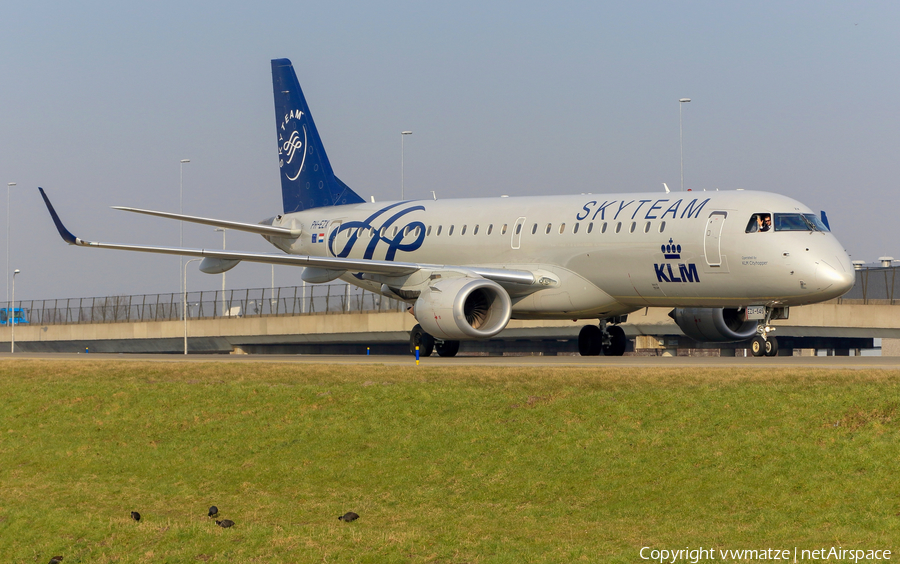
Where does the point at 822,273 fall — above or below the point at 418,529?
above

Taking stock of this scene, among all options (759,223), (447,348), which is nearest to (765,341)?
(759,223)

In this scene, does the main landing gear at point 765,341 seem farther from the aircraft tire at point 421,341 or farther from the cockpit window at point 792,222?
the aircraft tire at point 421,341

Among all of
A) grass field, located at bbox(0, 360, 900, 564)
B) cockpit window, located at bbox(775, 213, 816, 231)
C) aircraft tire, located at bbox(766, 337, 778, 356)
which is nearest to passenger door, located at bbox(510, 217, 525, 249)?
aircraft tire, located at bbox(766, 337, 778, 356)

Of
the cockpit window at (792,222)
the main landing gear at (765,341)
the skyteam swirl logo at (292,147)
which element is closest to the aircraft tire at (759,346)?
the main landing gear at (765,341)

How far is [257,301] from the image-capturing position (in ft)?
209

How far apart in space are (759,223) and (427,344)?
10.3 meters

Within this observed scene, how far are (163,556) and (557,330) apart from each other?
36.1 m

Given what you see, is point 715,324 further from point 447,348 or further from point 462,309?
point 447,348

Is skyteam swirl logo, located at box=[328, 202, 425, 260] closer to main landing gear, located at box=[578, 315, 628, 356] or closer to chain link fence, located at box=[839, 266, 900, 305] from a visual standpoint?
main landing gear, located at box=[578, 315, 628, 356]

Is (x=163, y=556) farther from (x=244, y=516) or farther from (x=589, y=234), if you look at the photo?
(x=589, y=234)

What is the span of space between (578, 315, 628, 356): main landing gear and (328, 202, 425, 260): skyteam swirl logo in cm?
570

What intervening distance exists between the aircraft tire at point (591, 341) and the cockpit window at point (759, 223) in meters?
7.49

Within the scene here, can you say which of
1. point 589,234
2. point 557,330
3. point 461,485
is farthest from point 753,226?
point 557,330

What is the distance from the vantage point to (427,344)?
106 ft
